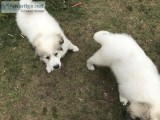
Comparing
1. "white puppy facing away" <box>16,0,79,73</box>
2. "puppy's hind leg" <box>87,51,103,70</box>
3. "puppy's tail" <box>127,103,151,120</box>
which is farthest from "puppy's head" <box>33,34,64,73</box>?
"puppy's tail" <box>127,103,151,120</box>

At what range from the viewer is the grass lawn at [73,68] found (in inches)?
211

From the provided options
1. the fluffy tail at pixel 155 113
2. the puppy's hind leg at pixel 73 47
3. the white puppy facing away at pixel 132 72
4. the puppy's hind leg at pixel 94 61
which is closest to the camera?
the fluffy tail at pixel 155 113

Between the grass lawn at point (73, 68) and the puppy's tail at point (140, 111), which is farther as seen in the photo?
the grass lawn at point (73, 68)

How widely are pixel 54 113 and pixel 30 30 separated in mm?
1336

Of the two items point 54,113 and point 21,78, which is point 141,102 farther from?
point 21,78

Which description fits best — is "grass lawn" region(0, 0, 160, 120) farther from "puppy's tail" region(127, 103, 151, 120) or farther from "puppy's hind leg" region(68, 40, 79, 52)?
"puppy's tail" region(127, 103, 151, 120)

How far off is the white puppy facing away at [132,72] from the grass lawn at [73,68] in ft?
1.78

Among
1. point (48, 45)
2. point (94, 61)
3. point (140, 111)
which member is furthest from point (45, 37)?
point (140, 111)

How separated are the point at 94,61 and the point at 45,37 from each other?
844 mm

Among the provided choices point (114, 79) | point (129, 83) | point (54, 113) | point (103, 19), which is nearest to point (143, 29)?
point (103, 19)

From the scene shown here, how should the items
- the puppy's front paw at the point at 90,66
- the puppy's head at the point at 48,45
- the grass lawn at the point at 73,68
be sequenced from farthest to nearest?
1. the puppy's front paw at the point at 90,66
2. the grass lawn at the point at 73,68
3. the puppy's head at the point at 48,45

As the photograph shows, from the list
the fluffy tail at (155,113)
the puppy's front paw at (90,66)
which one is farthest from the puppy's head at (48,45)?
the fluffy tail at (155,113)

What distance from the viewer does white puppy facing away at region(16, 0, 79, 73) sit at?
4.96 meters

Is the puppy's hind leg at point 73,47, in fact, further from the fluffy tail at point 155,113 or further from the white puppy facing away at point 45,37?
the fluffy tail at point 155,113
